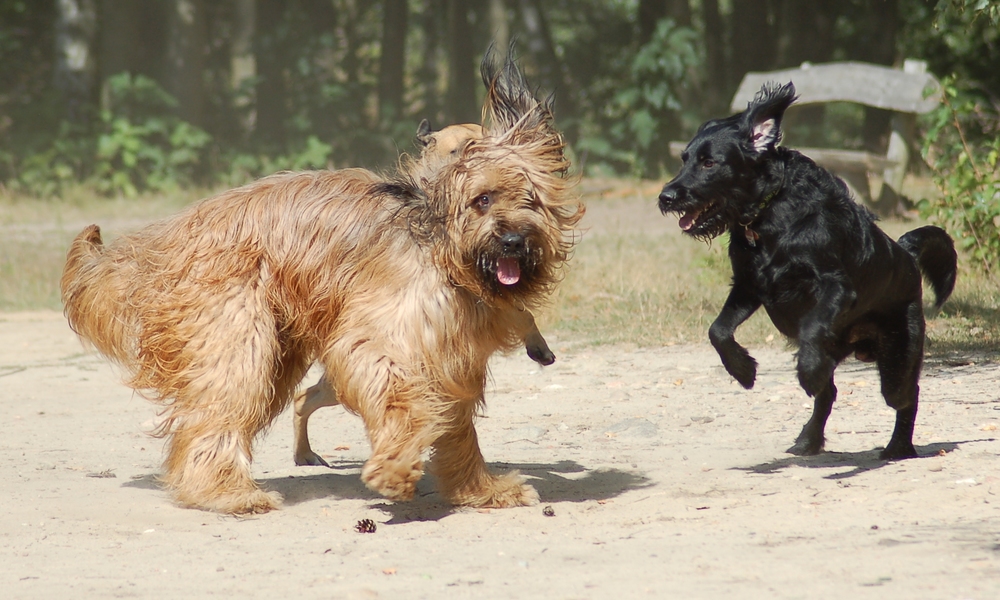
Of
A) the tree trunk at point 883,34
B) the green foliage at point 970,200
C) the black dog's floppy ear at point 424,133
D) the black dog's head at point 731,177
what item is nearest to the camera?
the black dog's head at point 731,177

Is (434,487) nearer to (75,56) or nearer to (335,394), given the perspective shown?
(335,394)

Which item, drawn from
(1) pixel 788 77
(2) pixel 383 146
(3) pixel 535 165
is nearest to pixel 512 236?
(3) pixel 535 165

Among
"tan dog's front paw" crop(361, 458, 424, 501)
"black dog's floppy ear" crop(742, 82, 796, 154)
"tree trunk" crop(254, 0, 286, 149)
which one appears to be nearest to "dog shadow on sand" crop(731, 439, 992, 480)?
"black dog's floppy ear" crop(742, 82, 796, 154)

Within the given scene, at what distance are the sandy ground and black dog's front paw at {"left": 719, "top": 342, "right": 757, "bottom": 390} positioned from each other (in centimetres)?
52

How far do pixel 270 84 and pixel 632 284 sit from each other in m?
15.1

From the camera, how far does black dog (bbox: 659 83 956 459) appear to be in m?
5.28

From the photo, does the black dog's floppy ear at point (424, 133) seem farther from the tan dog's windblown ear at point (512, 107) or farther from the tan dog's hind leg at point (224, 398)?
the tan dog's hind leg at point (224, 398)

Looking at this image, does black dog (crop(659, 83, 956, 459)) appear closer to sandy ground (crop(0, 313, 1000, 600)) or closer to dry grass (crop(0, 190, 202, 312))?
sandy ground (crop(0, 313, 1000, 600))

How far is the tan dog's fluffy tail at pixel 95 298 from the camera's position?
18.3 ft

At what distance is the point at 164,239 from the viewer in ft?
18.1

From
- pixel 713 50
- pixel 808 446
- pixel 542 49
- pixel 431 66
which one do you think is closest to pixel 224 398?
pixel 808 446

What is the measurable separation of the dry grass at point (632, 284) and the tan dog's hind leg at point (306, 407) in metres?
1.30

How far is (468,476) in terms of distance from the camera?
5324mm

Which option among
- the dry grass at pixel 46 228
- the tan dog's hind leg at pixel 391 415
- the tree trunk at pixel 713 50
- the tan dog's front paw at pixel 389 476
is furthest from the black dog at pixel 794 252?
the tree trunk at pixel 713 50
